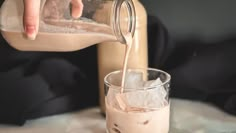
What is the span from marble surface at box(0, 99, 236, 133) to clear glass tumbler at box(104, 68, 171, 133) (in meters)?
0.05

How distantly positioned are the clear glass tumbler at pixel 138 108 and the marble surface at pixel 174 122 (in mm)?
50

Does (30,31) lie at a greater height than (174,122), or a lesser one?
greater

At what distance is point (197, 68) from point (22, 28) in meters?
0.29

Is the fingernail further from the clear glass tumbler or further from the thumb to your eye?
the clear glass tumbler

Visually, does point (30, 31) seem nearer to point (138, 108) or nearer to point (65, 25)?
point (65, 25)

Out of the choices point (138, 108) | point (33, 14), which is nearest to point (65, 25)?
point (33, 14)

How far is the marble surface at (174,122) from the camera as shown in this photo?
73cm

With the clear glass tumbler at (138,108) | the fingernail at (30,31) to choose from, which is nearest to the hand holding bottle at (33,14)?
the fingernail at (30,31)

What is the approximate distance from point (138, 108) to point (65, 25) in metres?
0.15

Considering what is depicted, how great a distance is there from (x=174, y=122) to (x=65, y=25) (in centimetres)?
22

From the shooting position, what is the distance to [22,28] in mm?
685

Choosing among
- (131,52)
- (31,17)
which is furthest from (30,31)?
(131,52)

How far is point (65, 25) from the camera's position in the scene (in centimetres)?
67

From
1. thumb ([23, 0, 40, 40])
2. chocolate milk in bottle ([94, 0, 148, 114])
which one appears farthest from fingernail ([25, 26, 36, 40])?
chocolate milk in bottle ([94, 0, 148, 114])
